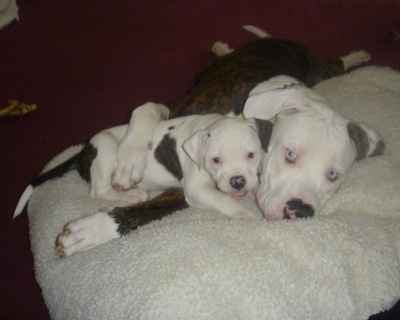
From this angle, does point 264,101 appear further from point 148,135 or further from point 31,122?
point 31,122

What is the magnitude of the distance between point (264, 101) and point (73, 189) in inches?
48.3

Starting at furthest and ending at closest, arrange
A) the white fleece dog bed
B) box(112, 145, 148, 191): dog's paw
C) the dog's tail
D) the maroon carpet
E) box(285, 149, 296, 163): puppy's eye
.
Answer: the maroon carpet
the dog's tail
box(112, 145, 148, 191): dog's paw
box(285, 149, 296, 163): puppy's eye
the white fleece dog bed

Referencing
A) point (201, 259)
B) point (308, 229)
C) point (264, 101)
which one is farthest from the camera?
point (264, 101)

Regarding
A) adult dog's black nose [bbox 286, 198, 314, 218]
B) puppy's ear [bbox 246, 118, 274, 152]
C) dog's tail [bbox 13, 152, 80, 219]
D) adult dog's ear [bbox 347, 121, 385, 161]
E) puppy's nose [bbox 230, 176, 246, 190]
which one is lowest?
adult dog's ear [bbox 347, 121, 385, 161]

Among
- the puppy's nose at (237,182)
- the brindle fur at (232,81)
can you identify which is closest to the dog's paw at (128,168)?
the brindle fur at (232,81)

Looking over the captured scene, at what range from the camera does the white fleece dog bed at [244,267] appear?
69.2 inches

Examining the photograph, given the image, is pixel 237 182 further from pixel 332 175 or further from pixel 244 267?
pixel 244 267

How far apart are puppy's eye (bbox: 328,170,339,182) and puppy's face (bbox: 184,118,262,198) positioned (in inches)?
14.2

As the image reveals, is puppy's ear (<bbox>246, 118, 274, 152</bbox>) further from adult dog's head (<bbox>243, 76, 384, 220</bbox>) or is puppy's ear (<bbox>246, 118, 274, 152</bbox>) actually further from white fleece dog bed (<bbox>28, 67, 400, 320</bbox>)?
white fleece dog bed (<bbox>28, 67, 400, 320</bbox>)

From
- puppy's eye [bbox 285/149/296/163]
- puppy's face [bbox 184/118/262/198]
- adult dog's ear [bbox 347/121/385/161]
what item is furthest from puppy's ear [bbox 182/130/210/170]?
adult dog's ear [bbox 347/121/385/161]

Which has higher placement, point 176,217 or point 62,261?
point 62,261

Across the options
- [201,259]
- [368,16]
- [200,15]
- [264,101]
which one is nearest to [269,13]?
[200,15]

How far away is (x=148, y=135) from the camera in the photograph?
112 inches

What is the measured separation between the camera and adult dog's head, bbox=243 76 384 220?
2.18m
